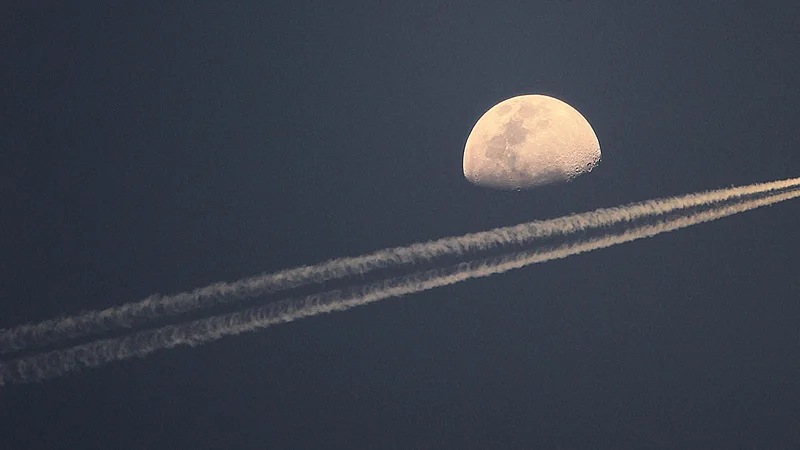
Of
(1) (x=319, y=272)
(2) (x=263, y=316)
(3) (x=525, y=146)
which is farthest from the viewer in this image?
(3) (x=525, y=146)

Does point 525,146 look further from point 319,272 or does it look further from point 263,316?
point 263,316

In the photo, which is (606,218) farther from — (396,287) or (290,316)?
(290,316)

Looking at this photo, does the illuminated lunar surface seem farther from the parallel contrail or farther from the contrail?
the contrail

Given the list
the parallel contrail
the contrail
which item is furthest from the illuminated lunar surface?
the contrail

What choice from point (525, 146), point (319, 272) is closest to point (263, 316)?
point (319, 272)

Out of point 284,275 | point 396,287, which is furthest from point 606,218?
point 284,275

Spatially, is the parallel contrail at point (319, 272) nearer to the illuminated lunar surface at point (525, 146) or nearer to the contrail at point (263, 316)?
the contrail at point (263, 316)

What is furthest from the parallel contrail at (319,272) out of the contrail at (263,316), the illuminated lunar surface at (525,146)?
the illuminated lunar surface at (525,146)
